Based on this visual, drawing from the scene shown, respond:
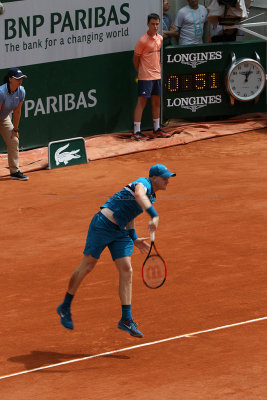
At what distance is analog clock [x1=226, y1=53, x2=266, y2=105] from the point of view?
61.5 ft

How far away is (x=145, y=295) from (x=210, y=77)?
9.60 meters

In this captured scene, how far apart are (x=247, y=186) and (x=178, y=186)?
3.84 ft

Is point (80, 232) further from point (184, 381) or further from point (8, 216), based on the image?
point (184, 381)

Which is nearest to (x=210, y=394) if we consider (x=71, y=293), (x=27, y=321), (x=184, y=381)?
(x=184, y=381)

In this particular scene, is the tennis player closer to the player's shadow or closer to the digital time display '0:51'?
the player's shadow

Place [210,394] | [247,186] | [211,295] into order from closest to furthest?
[210,394] < [211,295] < [247,186]

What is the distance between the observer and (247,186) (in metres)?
15.1

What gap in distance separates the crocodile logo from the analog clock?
401 cm

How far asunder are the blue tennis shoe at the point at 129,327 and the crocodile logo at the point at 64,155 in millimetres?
8125

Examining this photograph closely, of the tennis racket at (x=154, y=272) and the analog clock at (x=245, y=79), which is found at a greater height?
the analog clock at (x=245, y=79)

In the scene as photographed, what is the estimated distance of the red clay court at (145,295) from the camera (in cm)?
A: 792

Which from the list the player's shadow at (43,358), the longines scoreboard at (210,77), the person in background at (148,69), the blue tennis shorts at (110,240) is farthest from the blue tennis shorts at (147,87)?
the player's shadow at (43,358)

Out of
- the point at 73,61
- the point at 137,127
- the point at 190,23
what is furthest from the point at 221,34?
the point at 73,61

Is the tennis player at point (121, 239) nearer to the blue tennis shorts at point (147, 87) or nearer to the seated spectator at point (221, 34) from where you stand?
the blue tennis shorts at point (147, 87)
